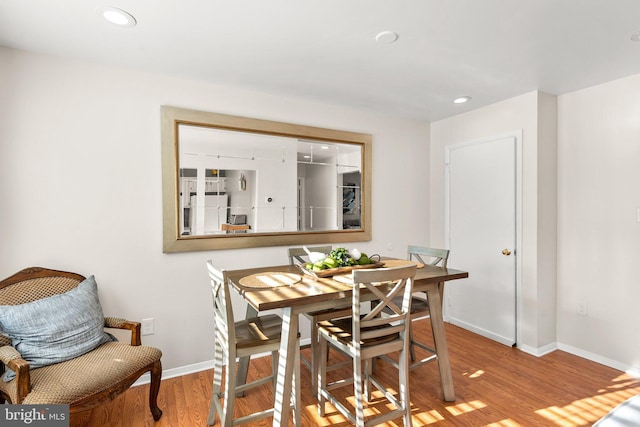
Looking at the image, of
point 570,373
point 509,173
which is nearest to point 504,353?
point 570,373

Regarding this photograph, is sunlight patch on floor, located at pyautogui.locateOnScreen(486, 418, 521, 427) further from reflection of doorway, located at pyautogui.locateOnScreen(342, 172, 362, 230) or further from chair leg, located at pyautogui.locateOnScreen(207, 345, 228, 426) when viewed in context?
reflection of doorway, located at pyautogui.locateOnScreen(342, 172, 362, 230)

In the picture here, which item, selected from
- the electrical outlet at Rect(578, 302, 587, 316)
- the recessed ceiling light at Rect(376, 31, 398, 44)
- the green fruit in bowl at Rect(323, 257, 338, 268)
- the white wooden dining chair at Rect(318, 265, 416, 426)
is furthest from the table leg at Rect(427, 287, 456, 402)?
the recessed ceiling light at Rect(376, 31, 398, 44)

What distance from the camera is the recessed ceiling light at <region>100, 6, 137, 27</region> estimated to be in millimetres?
1814

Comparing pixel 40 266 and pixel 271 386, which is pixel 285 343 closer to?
pixel 271 386

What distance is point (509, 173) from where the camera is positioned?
3.27 meters

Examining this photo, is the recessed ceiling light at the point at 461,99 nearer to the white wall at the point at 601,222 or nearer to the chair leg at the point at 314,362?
the white wall at the point at 601,222

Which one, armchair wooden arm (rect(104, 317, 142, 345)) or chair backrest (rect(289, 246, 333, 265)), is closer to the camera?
armchair wooden arm (rect(104, 317, 142, 345))

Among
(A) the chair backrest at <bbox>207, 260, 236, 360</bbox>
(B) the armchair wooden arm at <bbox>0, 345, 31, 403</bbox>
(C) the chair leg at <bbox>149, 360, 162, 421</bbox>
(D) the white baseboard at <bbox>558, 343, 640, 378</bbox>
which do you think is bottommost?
(D) the white baseboard at <bbox>558, 343, 640, 378</bbox>

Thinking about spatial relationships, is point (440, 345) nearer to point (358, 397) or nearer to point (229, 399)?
point (358, 397)

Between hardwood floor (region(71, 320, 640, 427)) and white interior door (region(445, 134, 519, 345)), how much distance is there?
1.76ft

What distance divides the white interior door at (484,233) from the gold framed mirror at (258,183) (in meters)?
1.06

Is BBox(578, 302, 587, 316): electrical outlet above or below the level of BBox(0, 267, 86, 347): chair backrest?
below

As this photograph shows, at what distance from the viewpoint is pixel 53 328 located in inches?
74.9

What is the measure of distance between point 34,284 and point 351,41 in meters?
2.56
